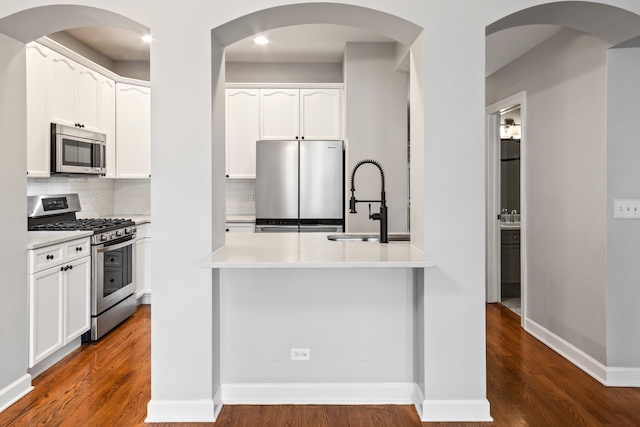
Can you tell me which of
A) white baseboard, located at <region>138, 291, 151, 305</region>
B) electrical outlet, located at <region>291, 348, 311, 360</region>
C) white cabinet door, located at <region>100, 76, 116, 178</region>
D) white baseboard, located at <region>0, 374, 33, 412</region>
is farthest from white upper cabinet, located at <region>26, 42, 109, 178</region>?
electrical outlet, located at <region>291, 348, 311, 360</region>

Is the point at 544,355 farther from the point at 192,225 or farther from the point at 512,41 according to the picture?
the point at 192,225

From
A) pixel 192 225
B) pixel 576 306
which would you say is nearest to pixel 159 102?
pixel 192 225

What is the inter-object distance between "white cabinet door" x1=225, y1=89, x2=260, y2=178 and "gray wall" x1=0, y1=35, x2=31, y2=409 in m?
2.51

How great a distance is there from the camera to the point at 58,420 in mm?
2531

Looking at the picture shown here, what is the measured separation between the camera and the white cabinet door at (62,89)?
12.6 feet

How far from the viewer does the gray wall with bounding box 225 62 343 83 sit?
18.2 ft

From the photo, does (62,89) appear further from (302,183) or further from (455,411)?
(455,411)

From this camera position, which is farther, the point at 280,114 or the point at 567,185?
the point at 280,114

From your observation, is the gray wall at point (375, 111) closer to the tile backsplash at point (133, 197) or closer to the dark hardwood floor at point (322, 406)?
the tile backsplash at point (133, 197)

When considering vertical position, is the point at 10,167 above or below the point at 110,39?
below

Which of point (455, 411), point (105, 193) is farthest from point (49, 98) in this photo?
point (455, 411)

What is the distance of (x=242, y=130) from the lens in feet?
17.3

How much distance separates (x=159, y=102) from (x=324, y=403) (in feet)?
6.14

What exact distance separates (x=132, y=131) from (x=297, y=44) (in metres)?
→ 1.95
